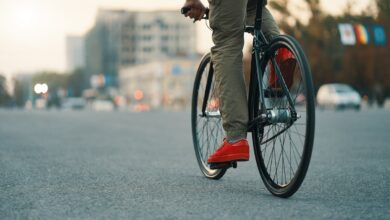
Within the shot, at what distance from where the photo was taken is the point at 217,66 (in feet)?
12.0

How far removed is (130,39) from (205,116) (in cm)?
15194

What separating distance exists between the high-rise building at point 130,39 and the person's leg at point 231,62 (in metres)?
143

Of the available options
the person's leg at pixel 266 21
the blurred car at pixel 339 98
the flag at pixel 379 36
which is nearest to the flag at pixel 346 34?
the flag at pixel 379 36

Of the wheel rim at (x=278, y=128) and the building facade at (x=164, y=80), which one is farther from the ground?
the wheel rim at (x=278, y=128)

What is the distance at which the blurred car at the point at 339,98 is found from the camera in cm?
3546

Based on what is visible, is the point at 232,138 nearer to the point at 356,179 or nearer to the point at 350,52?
the point at 356,179

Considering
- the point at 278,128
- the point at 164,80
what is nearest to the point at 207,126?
the point at 278,128

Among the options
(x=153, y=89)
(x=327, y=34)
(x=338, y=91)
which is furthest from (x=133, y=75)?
(x=338, y=91)

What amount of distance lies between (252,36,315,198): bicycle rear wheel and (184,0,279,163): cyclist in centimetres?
12

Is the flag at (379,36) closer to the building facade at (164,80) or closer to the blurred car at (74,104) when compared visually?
the blurred car at (74,104)

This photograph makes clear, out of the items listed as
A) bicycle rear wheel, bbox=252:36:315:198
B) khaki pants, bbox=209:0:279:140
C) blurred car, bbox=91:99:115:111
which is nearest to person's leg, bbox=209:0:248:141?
khaki pants, bbox=209:0:279:140

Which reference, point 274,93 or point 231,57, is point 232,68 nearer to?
Result: point 231,57

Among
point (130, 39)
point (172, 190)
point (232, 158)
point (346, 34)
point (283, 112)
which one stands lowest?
point (172, 190)

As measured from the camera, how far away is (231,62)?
11.8 ft
